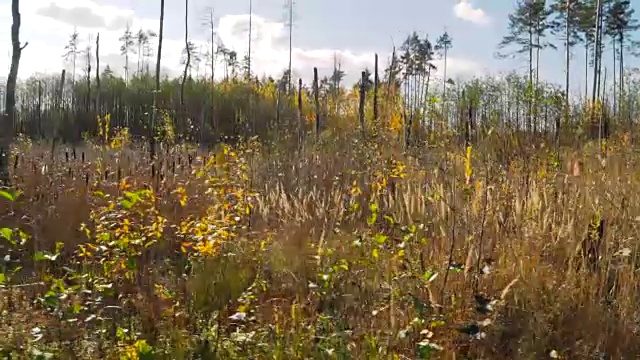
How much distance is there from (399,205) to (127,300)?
194cm

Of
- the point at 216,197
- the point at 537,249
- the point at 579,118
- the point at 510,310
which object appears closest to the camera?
the point at 510,310

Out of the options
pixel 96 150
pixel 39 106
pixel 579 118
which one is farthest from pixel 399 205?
pixel 39 106

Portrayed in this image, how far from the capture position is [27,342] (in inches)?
95.7

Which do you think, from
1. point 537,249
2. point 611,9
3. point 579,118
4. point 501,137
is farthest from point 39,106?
point 611,9

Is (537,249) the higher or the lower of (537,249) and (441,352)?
the higher

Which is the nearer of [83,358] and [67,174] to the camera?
[83,358]

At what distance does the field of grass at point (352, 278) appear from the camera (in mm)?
2479

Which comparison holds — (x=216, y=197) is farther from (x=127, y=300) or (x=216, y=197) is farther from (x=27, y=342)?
(x=27, y=342)

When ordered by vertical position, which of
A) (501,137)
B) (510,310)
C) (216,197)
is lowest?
(510,310)

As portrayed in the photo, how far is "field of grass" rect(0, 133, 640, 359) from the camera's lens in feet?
8.13

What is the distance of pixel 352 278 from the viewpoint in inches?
→ 121

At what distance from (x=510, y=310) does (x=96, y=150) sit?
306 inches

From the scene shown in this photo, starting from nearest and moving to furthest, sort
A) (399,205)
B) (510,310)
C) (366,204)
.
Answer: (510,310) < (399,205) < (366,204)

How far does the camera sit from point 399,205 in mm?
4082
